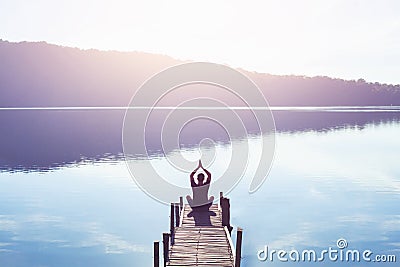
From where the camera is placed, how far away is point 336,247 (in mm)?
30281

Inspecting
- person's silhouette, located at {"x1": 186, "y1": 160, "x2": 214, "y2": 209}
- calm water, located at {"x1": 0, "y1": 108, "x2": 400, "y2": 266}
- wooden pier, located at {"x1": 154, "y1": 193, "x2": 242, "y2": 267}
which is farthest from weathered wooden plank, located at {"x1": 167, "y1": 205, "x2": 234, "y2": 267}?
calm water, located at {"x1": 0, "y1": 108, "x2": 400, "y2": 266}

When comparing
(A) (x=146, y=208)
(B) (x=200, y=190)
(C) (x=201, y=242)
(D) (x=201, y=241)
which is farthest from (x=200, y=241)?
(A) (x=146, y=208)

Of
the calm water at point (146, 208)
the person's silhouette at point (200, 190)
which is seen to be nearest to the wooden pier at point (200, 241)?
the person's silhouette at point (200, 190)

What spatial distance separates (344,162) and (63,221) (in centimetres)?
4066

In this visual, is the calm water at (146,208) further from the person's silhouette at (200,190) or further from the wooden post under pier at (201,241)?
the person's silhouette at (200,190)

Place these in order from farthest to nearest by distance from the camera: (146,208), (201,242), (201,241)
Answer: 1. (146,208)
2. (201,241)
3. (201,242)

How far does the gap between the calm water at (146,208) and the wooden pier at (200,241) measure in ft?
13.1

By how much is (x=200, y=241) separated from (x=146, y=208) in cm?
1900

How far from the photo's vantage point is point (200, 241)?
20.8 m

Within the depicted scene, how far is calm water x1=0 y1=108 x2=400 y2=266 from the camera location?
29306mm

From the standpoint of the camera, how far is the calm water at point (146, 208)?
2931 cm

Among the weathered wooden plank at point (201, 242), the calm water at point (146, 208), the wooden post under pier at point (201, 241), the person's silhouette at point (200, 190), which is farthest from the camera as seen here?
the calm water at point (146, 208)

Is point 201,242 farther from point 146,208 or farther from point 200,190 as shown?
point 146,208

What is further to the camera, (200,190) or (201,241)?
(200,190)
